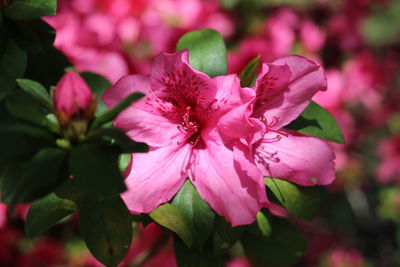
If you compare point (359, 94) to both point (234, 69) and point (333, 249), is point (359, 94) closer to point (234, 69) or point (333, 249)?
point (333, 249)

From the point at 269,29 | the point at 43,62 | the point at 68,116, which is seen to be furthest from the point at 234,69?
the point at 68,116

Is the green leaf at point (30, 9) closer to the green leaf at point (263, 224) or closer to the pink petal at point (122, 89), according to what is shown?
the pink petal at point (122, 89)

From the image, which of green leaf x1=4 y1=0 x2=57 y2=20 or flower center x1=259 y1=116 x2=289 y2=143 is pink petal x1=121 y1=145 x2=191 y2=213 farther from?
green leaf x1=4 y1=0 x2=57 y2=20

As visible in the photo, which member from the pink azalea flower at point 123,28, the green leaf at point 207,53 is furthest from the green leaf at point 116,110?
the pink azalea flower at point 123,28

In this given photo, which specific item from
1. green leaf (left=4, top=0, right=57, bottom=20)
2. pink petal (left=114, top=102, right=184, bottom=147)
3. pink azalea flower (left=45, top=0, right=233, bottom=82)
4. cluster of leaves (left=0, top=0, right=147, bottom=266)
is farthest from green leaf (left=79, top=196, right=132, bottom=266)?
pink azalea flower (left=45, top=0, right=233, bottom=82)

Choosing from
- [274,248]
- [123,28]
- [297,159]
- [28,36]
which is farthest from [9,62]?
[123,28]

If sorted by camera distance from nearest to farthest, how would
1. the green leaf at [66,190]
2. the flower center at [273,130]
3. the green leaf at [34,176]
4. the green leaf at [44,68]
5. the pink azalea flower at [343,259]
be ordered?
1. the green leaf at [34,176]
2. the green leaf at [66,190]
3. the flower center at [273,130]
4. the green leaf at [44,68]
5. the pink azalea flower at [343,259]
